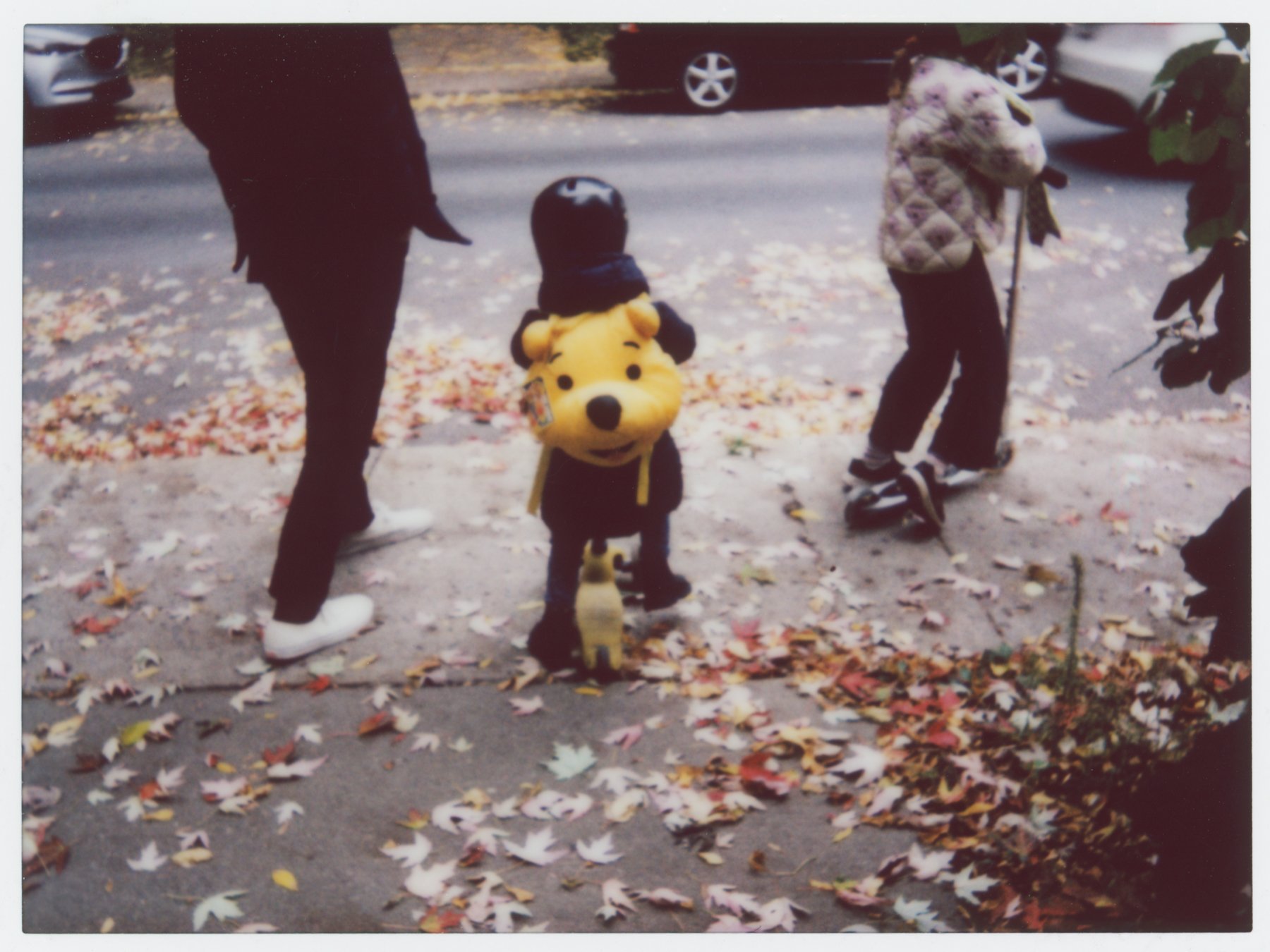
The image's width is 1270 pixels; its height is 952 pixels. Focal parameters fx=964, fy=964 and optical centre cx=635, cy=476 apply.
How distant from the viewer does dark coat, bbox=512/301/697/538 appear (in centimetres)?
280

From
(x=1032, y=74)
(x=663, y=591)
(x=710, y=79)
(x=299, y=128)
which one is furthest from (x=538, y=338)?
(x=1032, y=74)

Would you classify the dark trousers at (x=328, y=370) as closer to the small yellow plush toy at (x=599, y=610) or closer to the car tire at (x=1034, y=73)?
the small yellow plush toy at (x=599, y=610)

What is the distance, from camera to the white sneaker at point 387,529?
3846 millimetres

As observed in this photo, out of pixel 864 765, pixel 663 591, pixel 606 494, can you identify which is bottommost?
pixel 864 765

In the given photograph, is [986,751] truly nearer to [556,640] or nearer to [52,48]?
[556,640]

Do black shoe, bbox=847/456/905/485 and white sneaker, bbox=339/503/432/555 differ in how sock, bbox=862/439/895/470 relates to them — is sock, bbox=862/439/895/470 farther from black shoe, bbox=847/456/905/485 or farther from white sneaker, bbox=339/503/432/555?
white sneaker, bbox=339/503/432/555

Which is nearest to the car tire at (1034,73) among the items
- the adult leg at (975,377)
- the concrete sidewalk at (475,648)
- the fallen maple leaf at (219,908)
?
the concrete sidewalk at (475,648)

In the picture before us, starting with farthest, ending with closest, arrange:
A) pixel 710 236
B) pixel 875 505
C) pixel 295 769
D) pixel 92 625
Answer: pixel 710 236, pixel 875 505, pixel 92 625, pixel 295 769

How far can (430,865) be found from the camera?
8.33 ft

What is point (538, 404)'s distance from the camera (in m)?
2.59

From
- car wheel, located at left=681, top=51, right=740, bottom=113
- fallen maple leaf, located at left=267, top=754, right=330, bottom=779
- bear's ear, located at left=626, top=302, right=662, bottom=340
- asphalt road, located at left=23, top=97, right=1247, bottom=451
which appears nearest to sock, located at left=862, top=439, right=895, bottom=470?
asphalt road, located at left=23, top=97, right=1247, bottom=451

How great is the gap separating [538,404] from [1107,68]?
598 cm

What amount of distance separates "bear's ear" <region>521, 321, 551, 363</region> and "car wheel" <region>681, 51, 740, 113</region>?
298 inches

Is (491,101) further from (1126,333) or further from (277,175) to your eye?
(277,175)
